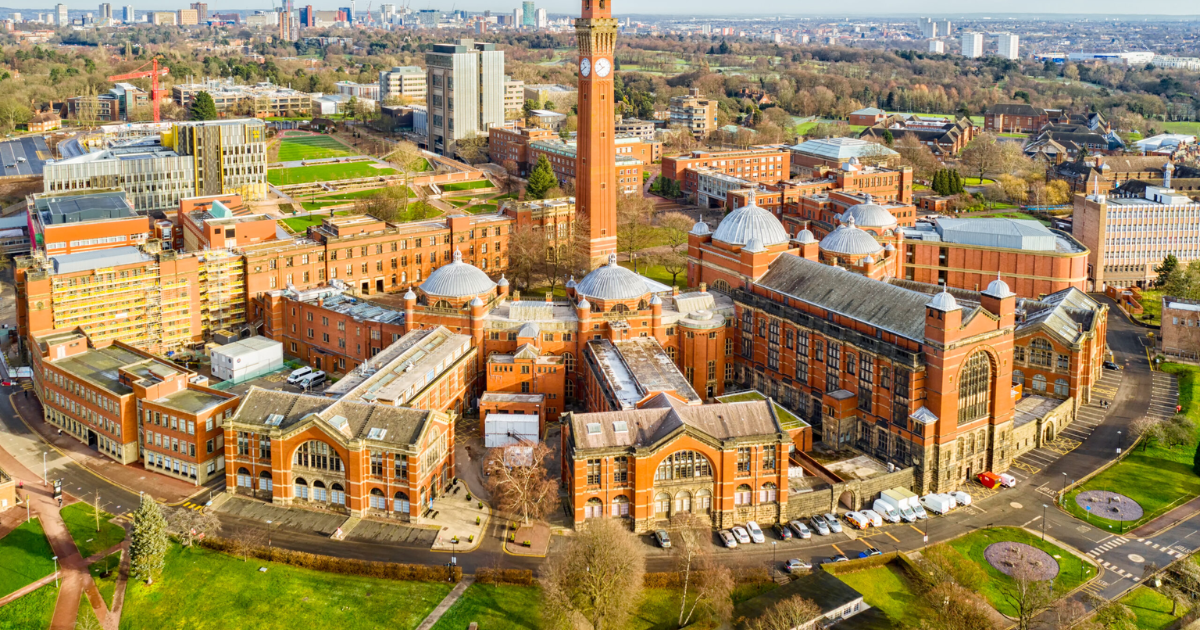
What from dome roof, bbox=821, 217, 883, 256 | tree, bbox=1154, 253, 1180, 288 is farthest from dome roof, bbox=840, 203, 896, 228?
tree, bbox=1154, 253, 1180, 288

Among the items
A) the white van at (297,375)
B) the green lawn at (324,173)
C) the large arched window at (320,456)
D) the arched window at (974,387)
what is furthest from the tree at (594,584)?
the green lawn at (324,173)

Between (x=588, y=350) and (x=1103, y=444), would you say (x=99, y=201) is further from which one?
(x=1103, y=444)

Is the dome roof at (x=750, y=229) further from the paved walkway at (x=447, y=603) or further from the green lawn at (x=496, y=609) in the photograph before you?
the paved walkway at (x=447, y=603)

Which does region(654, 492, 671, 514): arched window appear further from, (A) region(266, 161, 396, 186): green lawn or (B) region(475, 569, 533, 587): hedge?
(A) region(266, 161, 396, 186): green lawn

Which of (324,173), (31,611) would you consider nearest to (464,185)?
(324,173)

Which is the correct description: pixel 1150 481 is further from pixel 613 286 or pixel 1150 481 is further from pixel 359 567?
pixel 359 567
